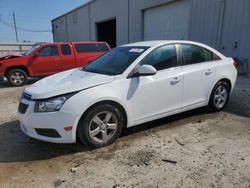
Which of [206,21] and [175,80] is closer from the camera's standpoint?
[175,80]

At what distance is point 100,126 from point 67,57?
6.88 metres

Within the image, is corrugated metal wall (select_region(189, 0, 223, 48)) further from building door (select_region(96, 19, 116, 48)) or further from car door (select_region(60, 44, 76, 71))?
building door (select_region(96, 19, 116, 48))

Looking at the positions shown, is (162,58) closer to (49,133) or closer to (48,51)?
(49,133)

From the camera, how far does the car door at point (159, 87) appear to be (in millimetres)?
3703

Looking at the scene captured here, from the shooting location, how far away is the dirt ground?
2.79 metres

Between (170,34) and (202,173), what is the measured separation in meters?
10.9

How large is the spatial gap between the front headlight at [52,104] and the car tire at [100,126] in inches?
14.3

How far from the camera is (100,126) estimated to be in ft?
11.4

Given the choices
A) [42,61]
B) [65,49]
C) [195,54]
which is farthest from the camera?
[65,49]

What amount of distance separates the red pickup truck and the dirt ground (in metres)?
5.22

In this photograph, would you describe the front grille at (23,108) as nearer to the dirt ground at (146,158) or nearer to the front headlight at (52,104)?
the front headlight at (52,104)

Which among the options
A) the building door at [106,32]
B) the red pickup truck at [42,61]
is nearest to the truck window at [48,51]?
the red pickup truck at [42,61]

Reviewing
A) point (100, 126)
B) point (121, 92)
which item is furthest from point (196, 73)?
point (100, 126)

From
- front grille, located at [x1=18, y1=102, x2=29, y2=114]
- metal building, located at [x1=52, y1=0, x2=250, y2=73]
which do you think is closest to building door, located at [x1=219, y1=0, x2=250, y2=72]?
metal building, located at [x1=52, y1=0, x2=250, y2=73]
